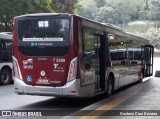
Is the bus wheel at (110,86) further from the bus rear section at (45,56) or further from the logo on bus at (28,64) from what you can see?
the logo on bus at (28,64)

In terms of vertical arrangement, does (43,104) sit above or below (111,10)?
below

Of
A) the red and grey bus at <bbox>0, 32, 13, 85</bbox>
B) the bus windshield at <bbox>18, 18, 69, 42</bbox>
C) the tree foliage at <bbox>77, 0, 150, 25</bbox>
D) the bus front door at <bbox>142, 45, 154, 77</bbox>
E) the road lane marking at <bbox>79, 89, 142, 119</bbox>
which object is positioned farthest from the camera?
the tree foliage at <bbox>77, 0, 150, 25</bbox>

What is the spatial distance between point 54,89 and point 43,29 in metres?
1.87

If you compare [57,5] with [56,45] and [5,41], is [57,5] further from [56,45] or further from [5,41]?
[56,45]

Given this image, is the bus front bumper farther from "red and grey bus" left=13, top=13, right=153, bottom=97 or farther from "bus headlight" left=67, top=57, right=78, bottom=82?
"bus headlight" left=67, top=57, right=78, bottom=82

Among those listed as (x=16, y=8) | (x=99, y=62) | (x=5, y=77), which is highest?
(x=16, y=8)

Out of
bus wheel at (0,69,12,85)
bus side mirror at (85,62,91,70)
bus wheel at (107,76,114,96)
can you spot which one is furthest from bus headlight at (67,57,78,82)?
bus wheel at (0,69,12,85)

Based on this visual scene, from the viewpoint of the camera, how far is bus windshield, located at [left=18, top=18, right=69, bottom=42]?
11156mm

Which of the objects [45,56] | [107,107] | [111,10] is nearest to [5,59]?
[45,56]

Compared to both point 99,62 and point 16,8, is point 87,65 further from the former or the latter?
point 16,8

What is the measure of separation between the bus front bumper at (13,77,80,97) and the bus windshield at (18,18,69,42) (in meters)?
1.36

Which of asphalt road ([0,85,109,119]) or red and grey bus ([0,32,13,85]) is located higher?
red and grey bus ([0,32,13,85])

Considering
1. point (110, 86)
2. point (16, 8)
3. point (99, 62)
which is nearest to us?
point (99, 62)

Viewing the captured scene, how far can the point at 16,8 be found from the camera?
2980 centimetres
